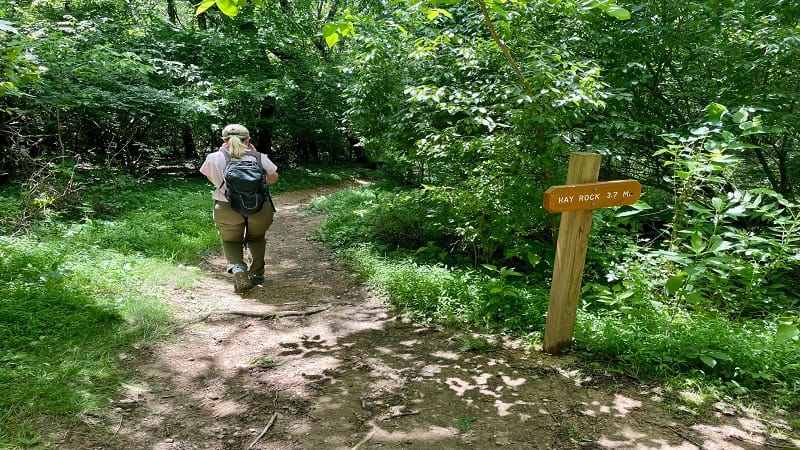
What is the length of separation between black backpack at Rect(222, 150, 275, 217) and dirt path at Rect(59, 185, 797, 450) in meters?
1.18

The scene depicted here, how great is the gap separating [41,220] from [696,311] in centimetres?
765

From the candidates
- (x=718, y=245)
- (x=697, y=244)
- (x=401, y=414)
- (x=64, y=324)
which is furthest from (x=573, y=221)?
(x=64, y=324)

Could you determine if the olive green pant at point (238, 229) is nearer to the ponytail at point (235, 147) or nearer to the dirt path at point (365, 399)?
the ponytail at point (235, 147)

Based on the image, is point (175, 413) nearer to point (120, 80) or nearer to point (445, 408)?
point (445, 408)

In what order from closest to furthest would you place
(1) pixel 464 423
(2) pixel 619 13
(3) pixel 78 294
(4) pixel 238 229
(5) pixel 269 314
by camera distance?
(2) pixel 619 13, (1) pixel 464 423, (3) pixel 78 294, (5) pixel 269 314, (4) pixel 238 229

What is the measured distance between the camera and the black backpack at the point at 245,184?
16.2ft

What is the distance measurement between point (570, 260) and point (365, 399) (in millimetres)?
1847

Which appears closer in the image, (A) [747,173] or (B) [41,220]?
(B) [41,220]

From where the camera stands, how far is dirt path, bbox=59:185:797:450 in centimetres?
279

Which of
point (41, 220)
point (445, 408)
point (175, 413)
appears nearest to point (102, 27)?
point (41, 220)

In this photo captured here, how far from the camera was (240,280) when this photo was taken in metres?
5.34

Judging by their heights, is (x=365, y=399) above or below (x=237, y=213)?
below

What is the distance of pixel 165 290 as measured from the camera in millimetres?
4895

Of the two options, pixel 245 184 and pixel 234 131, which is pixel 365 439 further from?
pixel 234 131
